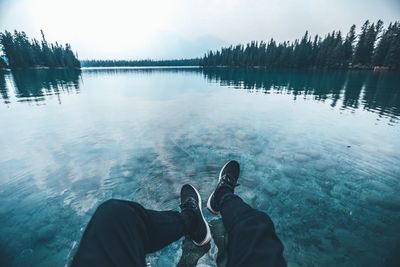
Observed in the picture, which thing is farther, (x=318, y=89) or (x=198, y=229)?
(x=318, y=89)

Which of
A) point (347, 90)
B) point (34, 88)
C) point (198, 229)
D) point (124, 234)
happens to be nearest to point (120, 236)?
point (124, 234)

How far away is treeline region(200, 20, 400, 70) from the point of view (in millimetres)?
56031

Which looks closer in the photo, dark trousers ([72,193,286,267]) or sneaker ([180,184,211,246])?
dark trousers ([72,193,286,267])

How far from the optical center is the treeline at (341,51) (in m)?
56.0

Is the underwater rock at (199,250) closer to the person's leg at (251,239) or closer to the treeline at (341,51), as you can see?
the person's leg at (251,239)

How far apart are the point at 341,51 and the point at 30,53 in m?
119

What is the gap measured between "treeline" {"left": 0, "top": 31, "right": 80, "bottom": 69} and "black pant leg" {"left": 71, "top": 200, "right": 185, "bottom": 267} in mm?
90043

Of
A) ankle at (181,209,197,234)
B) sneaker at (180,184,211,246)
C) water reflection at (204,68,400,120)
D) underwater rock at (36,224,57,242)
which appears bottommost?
water reflection at (204,68,400,120)

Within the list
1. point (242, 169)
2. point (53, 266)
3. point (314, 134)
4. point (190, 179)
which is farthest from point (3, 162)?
point (314, 134)

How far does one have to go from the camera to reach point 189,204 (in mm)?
3131

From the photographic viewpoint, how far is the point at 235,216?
2.10 metres

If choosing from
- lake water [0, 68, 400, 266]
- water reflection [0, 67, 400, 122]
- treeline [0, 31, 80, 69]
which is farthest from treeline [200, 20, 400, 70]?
treeline [0, 31, 80, 69]

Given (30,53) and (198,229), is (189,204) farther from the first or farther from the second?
(30,53)

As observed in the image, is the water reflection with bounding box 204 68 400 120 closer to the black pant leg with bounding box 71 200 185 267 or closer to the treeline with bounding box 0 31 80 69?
the black pant leg with bounding box 71 200 185 267
